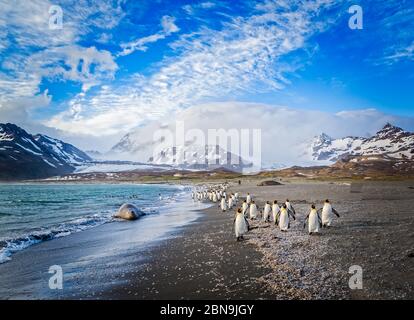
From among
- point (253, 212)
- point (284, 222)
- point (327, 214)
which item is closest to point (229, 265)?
point (284, 222)

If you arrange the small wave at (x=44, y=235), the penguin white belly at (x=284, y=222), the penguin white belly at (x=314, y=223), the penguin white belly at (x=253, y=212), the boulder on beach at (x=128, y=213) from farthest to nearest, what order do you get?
the boulder on beach at (x=128, y=213) → the penguin white belly at (x=253, y=212) → the penguin white belly at (x=284, y=222) → the penguin white belly at (x=314, y=223) → the small wave at (x=44, y=235)

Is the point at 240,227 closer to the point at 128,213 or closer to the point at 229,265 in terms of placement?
the point at 229,265

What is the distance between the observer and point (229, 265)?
11.4 m

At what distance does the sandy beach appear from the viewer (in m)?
8.80

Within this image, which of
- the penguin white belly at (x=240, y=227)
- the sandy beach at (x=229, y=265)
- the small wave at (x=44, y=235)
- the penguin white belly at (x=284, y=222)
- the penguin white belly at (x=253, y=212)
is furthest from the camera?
the penguin white belly at (x=253, y=212)

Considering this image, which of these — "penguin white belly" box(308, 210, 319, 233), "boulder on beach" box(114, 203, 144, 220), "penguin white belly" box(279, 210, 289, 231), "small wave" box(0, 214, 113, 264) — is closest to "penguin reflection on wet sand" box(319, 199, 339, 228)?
"penguin white belly" box(308, 210, 319, 233)

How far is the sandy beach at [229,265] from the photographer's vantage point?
880cm

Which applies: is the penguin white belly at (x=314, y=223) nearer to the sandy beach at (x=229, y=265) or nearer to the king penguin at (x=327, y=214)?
the sandy beach at (x=229, y=265)

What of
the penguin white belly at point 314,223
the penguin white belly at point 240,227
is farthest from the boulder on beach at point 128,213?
→ the penguin white belly at point 314,223

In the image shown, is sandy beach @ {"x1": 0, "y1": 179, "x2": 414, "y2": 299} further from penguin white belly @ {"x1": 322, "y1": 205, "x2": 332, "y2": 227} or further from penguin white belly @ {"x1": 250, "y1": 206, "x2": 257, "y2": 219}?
penguin white belly @ {"x1": 250, "y1": 206, "x2": 257, "y2": 219}
